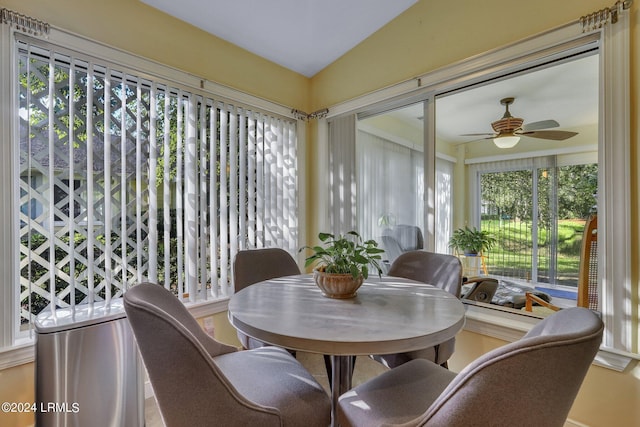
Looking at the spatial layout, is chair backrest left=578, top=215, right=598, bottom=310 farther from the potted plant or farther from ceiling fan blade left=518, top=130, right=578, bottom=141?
the potted plant

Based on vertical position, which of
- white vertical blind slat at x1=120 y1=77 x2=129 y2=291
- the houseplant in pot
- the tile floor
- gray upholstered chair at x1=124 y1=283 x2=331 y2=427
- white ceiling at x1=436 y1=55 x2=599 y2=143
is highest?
white ceiling at x1=436 y1=55 x2=599 y2=143

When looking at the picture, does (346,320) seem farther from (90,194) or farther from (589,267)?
(90,194)

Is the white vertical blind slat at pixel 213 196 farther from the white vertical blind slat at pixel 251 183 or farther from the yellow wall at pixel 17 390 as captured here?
the yellow wall at pixel 17 390

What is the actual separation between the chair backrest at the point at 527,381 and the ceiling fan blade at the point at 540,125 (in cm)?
197

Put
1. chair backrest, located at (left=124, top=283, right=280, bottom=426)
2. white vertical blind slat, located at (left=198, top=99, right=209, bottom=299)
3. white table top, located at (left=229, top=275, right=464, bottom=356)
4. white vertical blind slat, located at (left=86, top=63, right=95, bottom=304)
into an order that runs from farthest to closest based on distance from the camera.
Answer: white vertical blind slat, located at (left=198, top=99, right=209, bottom=299)
white vertical blind slat, located at (left=86, top=63, right=95, bottom=304)
white table top, located at (left=229, top=275, right=464, bottom=356)
chair backrest, located at (left=124, top=283, right=280, bottom=426)

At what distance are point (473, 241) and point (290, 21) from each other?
7.36 feet

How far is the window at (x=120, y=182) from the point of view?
1570 mm

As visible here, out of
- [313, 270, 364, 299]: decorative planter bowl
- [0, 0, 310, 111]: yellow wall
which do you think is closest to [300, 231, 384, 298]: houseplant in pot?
[313, 270, 364, 299]: decorative planter bowl

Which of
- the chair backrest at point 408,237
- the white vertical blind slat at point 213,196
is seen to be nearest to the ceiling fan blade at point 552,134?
the chair backrest at point 408,237

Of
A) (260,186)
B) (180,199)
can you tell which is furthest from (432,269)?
(180,199)

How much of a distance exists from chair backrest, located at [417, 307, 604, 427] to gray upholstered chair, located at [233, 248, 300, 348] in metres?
1.50

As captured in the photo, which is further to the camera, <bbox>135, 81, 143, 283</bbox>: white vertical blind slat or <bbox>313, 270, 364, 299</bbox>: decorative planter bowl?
<bbox>135, 81, 143, 283</bbox>: white vertical blind slat

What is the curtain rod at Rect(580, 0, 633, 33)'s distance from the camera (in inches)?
56.3

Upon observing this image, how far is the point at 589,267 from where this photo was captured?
1655mm
